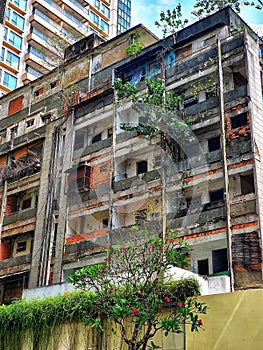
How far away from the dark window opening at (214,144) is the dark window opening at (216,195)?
2003mm

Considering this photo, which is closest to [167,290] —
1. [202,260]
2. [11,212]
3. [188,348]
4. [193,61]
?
[188,348]

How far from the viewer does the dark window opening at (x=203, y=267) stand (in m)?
20.7

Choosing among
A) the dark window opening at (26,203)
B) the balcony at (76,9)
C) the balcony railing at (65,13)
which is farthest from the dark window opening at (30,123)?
the balcony at (76,9)

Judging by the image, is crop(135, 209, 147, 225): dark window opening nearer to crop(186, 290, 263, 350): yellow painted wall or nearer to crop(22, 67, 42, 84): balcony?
crop(186, 290, 263, 350): yellow painted wall

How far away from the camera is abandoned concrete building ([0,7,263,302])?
2067cm

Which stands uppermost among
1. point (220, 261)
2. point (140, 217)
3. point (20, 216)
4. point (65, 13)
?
point (65, 13)

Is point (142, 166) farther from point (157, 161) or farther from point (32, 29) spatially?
point (32, 29)

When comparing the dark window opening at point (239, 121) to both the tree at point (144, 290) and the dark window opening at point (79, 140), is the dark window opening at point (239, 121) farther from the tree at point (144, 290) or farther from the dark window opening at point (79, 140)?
the tree at point (144, 290)

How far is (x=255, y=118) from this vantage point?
21.3m

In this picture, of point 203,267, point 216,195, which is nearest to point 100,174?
point 216,195

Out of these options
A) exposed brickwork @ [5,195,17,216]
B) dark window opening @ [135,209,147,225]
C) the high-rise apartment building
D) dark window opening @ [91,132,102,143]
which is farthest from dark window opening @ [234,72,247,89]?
the high-rise apartment building

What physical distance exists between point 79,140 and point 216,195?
9.38 metres

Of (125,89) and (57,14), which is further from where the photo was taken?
(57,14)

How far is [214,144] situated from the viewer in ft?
74.3
